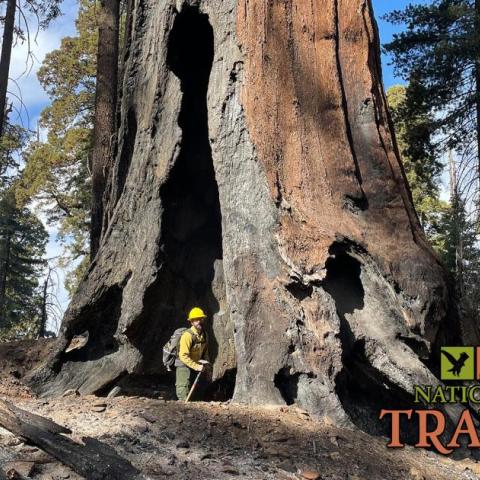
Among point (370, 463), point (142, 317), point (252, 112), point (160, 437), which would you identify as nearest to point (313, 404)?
point (370, 463)

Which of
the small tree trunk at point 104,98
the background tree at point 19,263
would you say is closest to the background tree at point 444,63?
the small tree trunk at point 104,98

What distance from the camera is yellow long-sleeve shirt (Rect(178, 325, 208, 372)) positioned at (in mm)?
7305

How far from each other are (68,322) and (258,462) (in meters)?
3.81

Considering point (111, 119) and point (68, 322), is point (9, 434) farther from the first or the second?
point (111, 119)

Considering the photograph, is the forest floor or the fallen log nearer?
the fallen log

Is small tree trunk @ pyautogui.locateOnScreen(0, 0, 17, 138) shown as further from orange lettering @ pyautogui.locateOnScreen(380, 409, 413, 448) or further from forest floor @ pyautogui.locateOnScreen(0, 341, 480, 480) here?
orange lettering @ pyautogui.locateOnScreen(380, 409, 413, 448)

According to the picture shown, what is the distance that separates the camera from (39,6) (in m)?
14.4

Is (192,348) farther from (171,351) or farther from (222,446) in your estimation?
(222,446)

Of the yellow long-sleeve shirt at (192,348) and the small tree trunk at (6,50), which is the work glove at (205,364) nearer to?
the yellow long-sleeve shirt at (192,348)

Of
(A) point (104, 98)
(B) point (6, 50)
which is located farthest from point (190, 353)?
(B) point (6, 50)

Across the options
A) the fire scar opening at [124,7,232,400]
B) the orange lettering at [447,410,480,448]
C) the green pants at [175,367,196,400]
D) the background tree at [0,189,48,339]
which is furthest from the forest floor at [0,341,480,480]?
the background tree at [0,189,48,339]

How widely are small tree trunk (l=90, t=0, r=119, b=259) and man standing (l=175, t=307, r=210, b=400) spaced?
3.78m

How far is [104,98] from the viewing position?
37.1 ft

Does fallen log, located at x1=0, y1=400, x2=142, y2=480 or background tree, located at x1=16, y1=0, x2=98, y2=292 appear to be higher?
background tree, located at x1=16, y1=0, x2=98, y2=292
